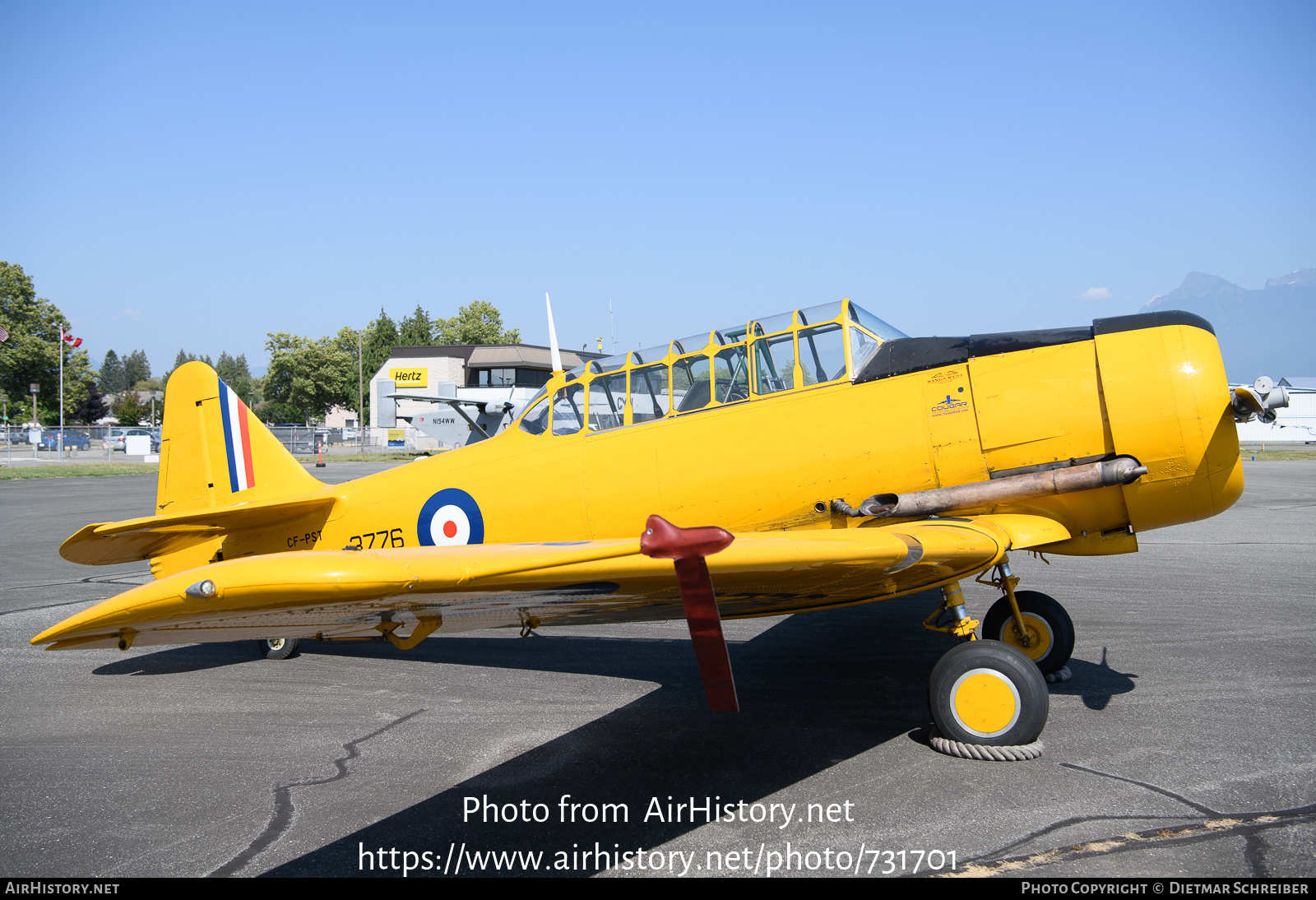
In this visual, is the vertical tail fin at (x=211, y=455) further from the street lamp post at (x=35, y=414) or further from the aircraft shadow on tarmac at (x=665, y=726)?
the street lamp post at (x=35, y=414)

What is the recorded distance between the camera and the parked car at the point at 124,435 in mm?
48562

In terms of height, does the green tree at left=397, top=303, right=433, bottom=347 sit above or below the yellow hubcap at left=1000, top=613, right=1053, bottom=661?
above

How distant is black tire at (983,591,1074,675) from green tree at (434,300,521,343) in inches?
3618

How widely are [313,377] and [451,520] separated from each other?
73118mm

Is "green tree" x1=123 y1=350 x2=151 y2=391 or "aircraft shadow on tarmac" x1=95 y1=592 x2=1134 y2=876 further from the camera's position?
"green tree" x1=123 y1=350 x2=151 y2=391

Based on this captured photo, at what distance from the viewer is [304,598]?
238 cm

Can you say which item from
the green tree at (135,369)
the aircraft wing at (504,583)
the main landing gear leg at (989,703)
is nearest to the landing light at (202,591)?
the aircraft wing at (504,583)

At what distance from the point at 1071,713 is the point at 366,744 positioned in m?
4.40

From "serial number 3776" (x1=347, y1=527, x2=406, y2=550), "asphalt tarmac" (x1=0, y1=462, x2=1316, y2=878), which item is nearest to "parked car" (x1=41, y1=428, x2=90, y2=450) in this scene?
"asphalt tarmac" (x1=0, y1=462, x2=1316, y2=878)

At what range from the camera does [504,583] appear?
2639 mm

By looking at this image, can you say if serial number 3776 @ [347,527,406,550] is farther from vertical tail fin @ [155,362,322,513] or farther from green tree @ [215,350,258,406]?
green tree @ [215,350,258,406]

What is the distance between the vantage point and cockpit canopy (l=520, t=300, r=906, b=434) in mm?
5305
